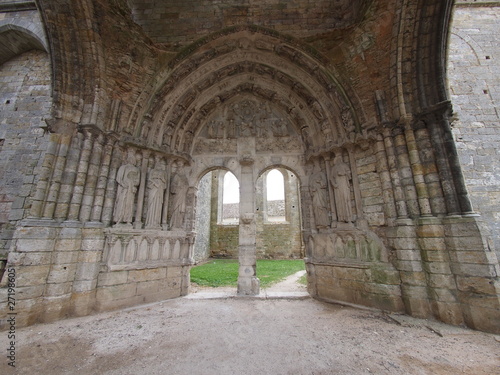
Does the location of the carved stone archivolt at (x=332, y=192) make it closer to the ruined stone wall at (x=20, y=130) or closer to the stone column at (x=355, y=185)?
the stone column at (x=355, y=185)

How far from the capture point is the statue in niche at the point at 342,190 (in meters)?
4.79

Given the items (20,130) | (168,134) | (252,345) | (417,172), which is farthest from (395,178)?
(20,130)

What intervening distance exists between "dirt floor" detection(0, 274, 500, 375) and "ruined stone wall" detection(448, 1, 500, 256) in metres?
3.53

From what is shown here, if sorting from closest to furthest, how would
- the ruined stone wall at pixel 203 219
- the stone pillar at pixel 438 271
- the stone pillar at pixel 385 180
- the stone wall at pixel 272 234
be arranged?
1. the stone pillar at pixel 438 271
2. the stone pillar at pixel 385 180
3. the ruined stone wall at pixel 203 219
4. the stone wall at pixel 272 234

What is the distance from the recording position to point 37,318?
351 cm

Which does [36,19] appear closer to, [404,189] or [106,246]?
[106,246]

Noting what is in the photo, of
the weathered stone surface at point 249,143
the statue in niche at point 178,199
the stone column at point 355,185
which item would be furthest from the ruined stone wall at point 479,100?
the statue in niche at point 178,199

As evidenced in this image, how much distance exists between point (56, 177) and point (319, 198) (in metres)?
5.68

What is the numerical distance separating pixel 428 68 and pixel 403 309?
185 inches

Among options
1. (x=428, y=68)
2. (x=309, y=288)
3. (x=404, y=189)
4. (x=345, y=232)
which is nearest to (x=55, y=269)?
(x=309, y=288)

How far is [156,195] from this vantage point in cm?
519

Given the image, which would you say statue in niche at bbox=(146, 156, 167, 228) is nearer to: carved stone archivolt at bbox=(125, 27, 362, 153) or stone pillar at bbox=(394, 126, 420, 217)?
carved stone archivolt at bbox=(125, 27, 362, 153)

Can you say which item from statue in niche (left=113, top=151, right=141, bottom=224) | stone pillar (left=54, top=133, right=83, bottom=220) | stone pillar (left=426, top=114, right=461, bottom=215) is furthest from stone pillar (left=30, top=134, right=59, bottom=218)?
stone pillar (left=426, top=114, right=461, bottom=215)

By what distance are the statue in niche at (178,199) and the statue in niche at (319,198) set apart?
3449 mm
